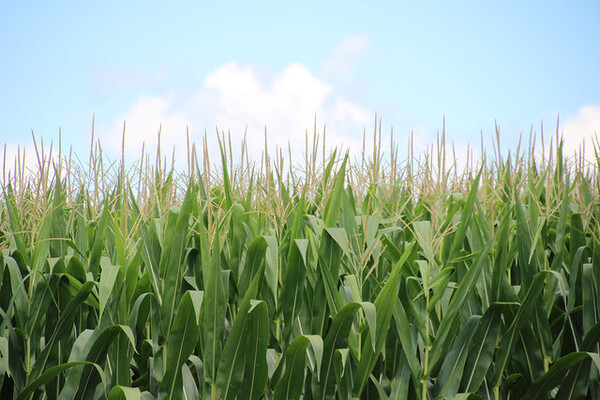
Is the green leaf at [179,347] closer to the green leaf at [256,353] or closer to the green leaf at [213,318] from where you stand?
the green leaf at [213,318]

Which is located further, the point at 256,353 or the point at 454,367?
the point at 454,367

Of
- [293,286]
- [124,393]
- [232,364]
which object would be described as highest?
[293,286]

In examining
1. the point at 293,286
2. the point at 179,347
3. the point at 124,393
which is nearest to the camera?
the point at 124,393

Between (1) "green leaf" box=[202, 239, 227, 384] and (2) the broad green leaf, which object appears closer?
(1) "green leaf" box=[202, 239, 227, 384]

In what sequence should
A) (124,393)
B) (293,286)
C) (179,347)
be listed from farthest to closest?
(293,286)
(179,347)
(124,393)

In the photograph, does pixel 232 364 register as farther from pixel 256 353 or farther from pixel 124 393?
pixel 124 393

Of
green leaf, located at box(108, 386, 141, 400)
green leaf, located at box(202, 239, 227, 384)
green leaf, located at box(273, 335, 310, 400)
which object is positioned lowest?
green leaf, located at box(108, 386, 141, 400)

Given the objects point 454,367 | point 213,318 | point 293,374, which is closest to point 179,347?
point 213,318

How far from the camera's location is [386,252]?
2723 mm

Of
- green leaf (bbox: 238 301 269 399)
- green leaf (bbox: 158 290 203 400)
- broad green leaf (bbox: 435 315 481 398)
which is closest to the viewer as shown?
green leaf (bbox: 238 301 269 399)

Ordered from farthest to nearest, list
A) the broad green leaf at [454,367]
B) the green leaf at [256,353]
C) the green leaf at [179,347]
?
the broad green leaf at [454,367], the green leaf at [179,347], the green leaf at [256,353]

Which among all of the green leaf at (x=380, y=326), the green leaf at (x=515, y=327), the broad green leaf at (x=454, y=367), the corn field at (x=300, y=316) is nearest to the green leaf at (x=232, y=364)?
the corn field at (x=300, y=316)

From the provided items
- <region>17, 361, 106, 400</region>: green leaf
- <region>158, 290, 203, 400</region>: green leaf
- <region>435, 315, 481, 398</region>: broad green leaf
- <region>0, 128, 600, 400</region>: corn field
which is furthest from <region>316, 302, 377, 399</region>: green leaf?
<region>17, 361, 106, 400</region>: green leaf

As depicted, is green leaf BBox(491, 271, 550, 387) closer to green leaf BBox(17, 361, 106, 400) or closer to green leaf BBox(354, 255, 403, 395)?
green leaf BBox(354, 255, 403, 395)
